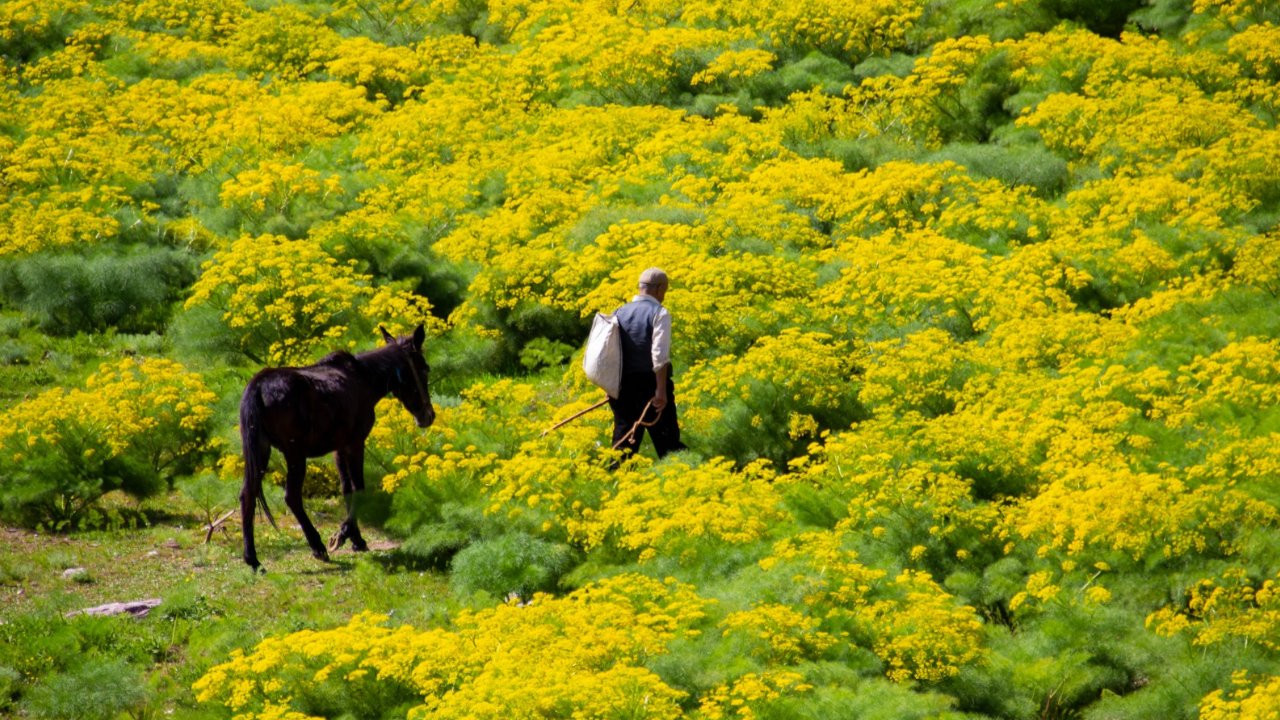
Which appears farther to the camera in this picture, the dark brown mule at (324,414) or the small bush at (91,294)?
the small bush at (91,294)

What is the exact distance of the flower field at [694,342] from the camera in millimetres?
10031

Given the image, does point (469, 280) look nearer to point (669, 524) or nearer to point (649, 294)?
Result: point (649, 294)

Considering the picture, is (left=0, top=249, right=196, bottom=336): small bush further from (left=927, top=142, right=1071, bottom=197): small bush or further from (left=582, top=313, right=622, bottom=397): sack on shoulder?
(left=927, top=142, right=1071, bottom=197): small bush

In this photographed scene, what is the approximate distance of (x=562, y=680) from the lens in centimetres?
929

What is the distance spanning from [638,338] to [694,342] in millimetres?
1957

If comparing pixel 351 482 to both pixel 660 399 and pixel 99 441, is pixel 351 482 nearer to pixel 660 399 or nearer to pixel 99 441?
pixel 99 441

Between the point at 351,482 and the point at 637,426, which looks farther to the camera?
the point at 637,426

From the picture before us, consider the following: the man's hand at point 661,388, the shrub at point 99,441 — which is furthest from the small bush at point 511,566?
the shrub at point 99,441

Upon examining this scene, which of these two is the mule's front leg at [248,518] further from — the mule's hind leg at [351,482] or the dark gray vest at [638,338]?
the dark gray vest at [638,338]

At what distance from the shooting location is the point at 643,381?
1348cm

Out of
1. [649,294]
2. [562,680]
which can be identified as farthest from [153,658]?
[649,294]

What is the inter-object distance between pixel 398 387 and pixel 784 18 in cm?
1229

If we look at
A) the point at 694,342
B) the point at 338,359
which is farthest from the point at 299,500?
the point at 694,342

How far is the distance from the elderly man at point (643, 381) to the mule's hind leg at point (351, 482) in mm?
2547
